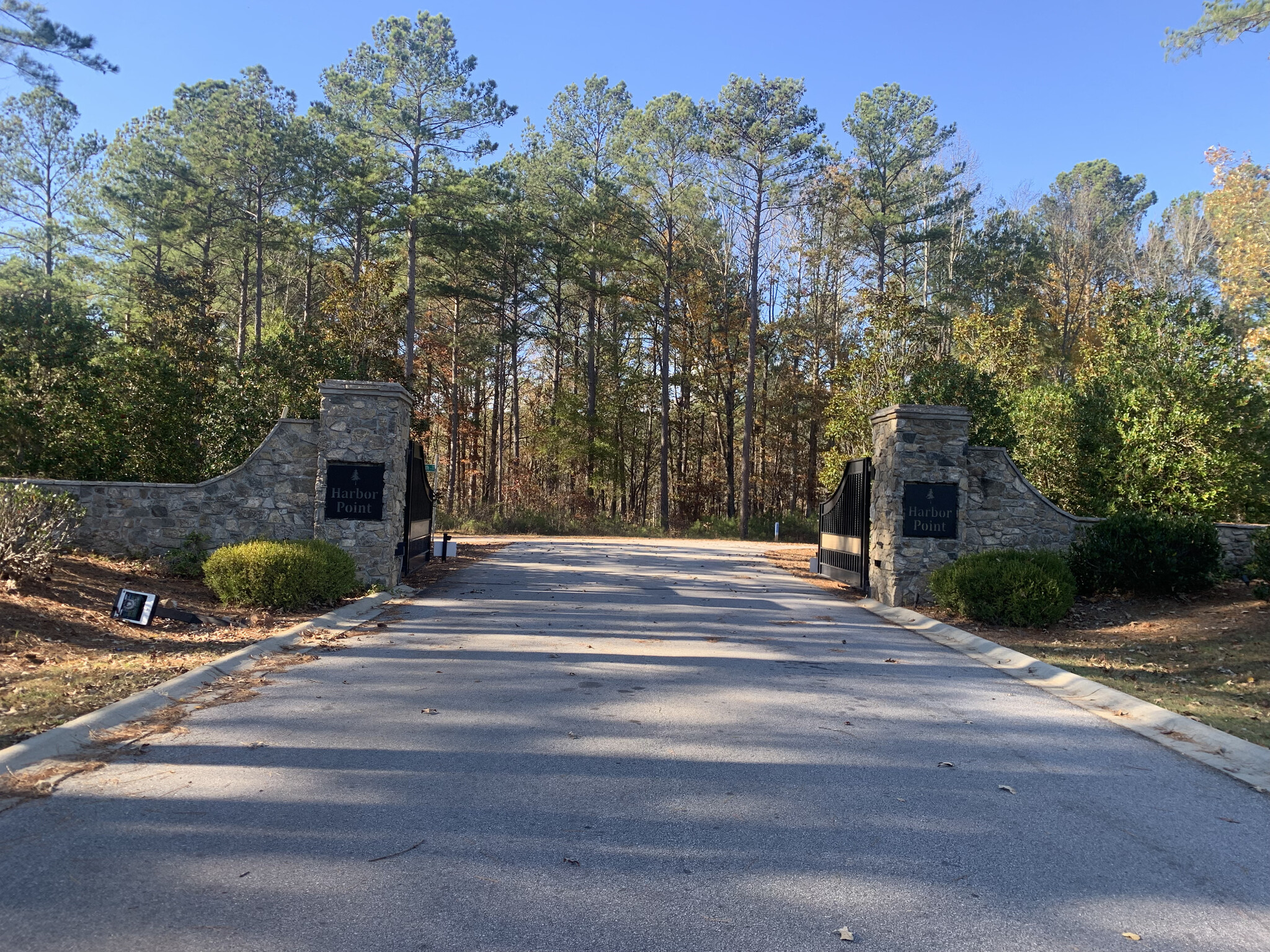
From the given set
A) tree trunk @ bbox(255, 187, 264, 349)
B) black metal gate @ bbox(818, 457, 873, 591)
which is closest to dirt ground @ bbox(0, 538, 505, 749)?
black metal gate @ bbox(818, 457, 873, 591)

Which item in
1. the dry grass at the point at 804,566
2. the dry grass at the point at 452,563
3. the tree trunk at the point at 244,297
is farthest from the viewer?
the tree trunk at the point at 244,297

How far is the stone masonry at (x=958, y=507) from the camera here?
40.8ft

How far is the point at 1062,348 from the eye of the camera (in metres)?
37.5

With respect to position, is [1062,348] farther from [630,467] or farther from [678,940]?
[678,940]

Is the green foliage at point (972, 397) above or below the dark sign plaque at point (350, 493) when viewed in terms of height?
above

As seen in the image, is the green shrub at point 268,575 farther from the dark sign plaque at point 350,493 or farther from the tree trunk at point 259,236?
the tree trunk at point 259,236

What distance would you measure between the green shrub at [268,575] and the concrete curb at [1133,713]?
755cm

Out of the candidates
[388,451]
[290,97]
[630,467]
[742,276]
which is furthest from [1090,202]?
[388,451]

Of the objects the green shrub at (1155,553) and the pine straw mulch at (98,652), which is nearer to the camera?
the pine straw mulch at (98,652)

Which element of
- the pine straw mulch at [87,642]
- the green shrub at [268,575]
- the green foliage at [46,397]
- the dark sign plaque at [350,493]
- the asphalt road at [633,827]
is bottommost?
the asphalt road at [633,827]

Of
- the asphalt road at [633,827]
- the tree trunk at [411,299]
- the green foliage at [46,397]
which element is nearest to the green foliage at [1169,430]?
the asphalt road at [633,827]

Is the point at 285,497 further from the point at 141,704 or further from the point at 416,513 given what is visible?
the point at 141,704

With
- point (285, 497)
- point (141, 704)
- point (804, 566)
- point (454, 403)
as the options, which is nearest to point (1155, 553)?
point (804, 566)

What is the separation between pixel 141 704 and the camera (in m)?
5.64
